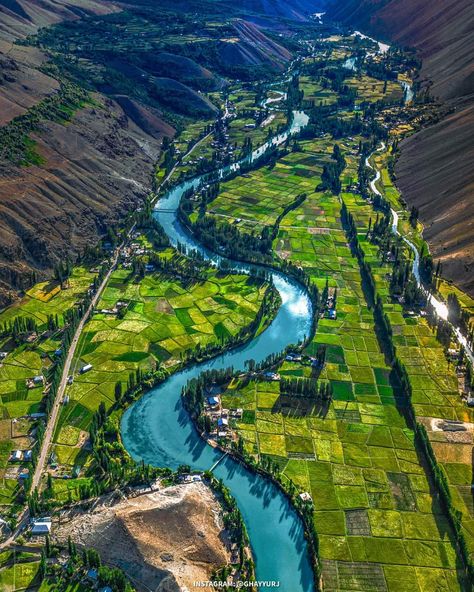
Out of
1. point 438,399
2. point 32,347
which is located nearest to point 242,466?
point 438,399

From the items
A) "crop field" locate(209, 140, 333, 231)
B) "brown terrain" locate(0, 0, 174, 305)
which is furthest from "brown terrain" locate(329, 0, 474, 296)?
"brown terrain" locate(0, 0, 174, 305)

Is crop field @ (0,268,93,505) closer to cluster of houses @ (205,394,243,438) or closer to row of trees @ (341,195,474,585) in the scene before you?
cluster of houses @ (205,394,243,438)

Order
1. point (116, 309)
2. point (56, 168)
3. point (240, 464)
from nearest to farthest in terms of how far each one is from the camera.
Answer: point (240, 464), point (116, 309), point (56, 168)

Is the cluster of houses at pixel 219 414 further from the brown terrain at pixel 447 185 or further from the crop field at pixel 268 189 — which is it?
the crop field at pixel 268 189

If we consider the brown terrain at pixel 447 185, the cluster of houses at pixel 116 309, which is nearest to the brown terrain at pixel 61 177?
the cluster of houses at pixel 116 309

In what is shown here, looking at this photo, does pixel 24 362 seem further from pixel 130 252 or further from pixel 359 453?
pixel 359 453

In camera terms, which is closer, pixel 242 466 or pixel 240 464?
pixel 242 466

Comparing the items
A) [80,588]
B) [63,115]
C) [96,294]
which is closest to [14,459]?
[80,588]

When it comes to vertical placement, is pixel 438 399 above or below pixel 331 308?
below
